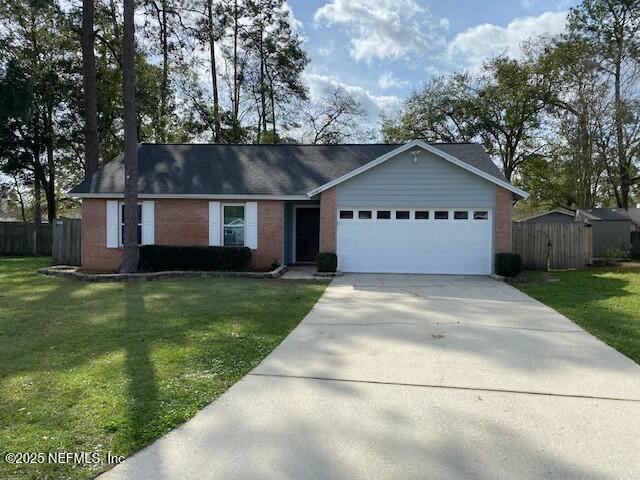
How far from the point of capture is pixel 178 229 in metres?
14.7

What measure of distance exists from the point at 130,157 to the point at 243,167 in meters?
4.43

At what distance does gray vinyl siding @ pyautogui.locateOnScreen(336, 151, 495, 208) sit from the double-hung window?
3511 millimetres

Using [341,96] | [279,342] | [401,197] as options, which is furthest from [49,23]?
[279,342]

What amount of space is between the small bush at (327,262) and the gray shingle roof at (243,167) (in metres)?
2.51

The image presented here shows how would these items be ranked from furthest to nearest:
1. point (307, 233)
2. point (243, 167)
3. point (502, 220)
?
point (307, 233) → point (243, 167) → point (502, 220)

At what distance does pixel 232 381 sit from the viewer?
14.1ft

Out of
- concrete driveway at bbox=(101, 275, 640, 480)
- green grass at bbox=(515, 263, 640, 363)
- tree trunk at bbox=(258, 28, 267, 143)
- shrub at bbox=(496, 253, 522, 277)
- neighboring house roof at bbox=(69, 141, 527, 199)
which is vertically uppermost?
tree trunk at bbox=(258, 28, 267, 143)

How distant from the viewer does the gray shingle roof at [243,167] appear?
14695 mm

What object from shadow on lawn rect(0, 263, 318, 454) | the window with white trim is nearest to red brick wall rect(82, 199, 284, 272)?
the window with white trim

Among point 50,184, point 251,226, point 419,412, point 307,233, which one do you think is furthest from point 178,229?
point 50,184

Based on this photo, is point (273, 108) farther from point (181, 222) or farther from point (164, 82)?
point (181, 222)

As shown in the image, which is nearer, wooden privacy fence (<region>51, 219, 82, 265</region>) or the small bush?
the small bush

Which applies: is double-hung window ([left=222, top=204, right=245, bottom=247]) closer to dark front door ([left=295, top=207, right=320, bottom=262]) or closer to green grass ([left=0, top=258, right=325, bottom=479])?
dark front door ([left=295, top=207, right=320, bottom=262])

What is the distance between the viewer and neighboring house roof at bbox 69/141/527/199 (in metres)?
14.5
